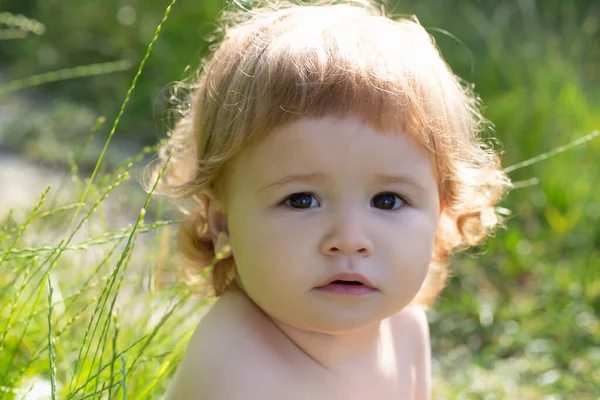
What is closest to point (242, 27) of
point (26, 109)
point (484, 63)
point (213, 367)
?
point (213, 367)

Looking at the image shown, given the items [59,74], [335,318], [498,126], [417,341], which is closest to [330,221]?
[335,318]

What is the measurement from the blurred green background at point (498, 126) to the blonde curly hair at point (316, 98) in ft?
0.96

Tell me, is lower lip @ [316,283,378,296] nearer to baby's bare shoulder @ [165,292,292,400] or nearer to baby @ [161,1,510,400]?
baby @ [161,1,510,400]

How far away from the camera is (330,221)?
60.5 inches

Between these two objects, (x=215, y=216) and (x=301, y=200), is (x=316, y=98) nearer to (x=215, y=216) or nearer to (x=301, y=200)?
(x=301, y=200)

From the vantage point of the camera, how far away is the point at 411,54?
1.67 metres

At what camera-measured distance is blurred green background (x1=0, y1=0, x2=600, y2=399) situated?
273 centimetres

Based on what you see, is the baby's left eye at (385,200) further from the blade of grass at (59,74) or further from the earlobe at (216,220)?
the blade of grass at (59,74)

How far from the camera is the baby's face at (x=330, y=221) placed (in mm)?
1531

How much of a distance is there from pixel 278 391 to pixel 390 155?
0.48 m

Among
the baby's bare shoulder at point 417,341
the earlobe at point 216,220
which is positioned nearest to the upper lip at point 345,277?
the earlobe at point 216,220

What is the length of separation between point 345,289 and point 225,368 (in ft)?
0.86

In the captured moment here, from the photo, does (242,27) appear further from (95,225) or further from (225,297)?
(95,225)

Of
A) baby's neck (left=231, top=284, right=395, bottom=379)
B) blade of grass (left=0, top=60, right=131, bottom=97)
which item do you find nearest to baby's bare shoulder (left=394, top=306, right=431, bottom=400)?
baby's neck (left=231, top=284, right=395, bottom=379)
